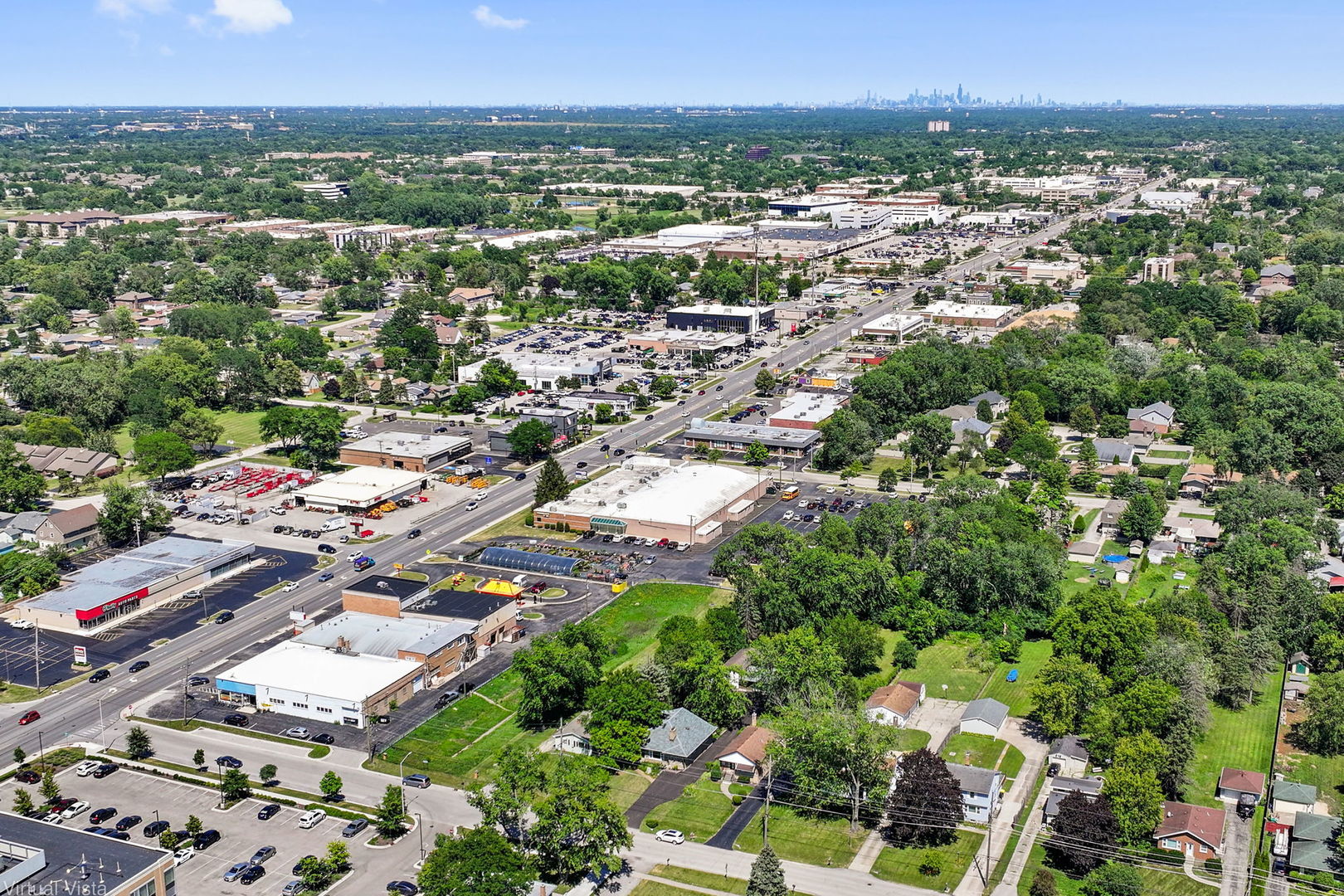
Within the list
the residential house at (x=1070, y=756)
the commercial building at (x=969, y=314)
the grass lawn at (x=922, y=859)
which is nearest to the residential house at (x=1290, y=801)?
the residential house at (x=1070, y=756)

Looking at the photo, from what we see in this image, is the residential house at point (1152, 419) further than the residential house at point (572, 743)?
Yes

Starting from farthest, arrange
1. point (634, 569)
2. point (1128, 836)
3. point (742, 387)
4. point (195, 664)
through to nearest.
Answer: point (742, 387) < point (634, 569) < point (195, 664) < point (1128, 836)

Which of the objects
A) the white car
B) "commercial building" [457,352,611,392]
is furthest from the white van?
"commercial building" [457,352,611,392]

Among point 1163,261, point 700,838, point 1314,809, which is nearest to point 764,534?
point 700,838

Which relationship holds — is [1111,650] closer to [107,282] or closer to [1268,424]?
[1268,424]

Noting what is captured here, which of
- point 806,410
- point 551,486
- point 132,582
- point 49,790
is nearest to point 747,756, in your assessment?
point 49,790

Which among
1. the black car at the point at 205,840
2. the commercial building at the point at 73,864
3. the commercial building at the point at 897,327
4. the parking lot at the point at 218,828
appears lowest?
the parking lot at the point at 218,828

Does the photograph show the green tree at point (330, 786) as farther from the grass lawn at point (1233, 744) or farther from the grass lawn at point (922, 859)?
the grass lawn at point (1233, 744)

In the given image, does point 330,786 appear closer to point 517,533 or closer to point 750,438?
point 517,533
